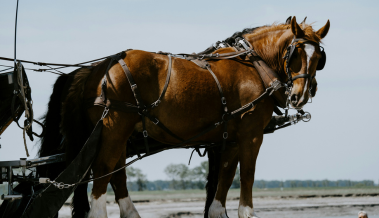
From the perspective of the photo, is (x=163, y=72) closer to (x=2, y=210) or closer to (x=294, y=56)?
(x=294, y=56)

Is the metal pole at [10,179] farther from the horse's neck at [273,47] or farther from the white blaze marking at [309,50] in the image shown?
the white blaze marking at [309,50]

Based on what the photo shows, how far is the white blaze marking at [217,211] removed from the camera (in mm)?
7012

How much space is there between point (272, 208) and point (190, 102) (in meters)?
10.5

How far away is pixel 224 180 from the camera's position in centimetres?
709

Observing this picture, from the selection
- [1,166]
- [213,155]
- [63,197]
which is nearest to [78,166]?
[63,197]

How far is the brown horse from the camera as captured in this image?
238 inches

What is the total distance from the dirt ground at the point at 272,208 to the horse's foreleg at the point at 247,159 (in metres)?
6.99

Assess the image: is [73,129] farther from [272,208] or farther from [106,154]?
[272,208]

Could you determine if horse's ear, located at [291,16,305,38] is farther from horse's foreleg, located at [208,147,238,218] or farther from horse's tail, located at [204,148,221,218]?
horse's tail, located at [204,148,221,218]

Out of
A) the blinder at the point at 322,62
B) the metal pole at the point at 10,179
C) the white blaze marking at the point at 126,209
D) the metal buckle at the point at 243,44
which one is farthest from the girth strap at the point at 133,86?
the blinder at the point at 322,62

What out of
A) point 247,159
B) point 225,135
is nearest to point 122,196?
point 225,135

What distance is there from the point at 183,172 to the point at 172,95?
3238 cm

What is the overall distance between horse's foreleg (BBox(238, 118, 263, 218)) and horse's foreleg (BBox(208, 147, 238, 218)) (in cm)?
51

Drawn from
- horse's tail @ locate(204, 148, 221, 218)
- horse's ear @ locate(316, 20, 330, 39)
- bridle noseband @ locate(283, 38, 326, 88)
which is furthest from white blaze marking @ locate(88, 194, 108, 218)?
horse's ear @ locate(316, 20, 330, 39)
